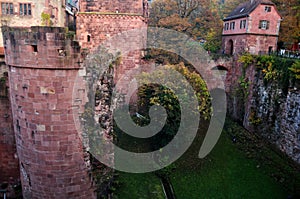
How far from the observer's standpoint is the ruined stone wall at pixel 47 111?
23.8 feet

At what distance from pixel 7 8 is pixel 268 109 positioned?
2368cm

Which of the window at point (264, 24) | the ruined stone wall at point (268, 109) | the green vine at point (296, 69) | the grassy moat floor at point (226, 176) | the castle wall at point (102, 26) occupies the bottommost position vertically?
the grassy moat floor at point (226, 176)

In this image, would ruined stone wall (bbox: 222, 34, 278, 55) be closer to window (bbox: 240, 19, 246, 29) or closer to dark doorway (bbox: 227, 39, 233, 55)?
window (bbox: 240, 19, 246, 29)

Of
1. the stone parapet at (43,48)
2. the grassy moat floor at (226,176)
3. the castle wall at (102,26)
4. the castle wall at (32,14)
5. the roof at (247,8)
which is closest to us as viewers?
the stone parapet at (43,48)

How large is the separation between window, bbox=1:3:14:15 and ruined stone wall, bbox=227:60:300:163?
2142 cm

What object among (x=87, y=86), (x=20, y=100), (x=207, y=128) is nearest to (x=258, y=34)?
(x=207, y=128)

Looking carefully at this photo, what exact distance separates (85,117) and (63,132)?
0.81 metres

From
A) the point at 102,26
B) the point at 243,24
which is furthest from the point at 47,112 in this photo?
the point at 243,24

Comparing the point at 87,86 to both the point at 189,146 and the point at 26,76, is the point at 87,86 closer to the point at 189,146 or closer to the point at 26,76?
the point at 26,76

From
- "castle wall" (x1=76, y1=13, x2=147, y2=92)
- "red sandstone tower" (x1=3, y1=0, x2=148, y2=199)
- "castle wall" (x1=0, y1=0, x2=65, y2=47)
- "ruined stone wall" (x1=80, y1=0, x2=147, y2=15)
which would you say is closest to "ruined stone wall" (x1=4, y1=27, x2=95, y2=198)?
"red sandstone tower" (x1=3, y1=0, x2=148, y2=199)

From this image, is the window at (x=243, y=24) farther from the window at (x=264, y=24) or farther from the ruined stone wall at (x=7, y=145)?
the ruined stone wall at (x=7, y=145)

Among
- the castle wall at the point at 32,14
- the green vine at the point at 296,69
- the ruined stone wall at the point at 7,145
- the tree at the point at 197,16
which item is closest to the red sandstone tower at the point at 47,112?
the ruined stone wall at the point at 7,145

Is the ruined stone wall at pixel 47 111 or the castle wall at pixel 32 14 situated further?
the castle wall at pixel 32 14

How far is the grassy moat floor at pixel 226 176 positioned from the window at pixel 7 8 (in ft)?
63.0
